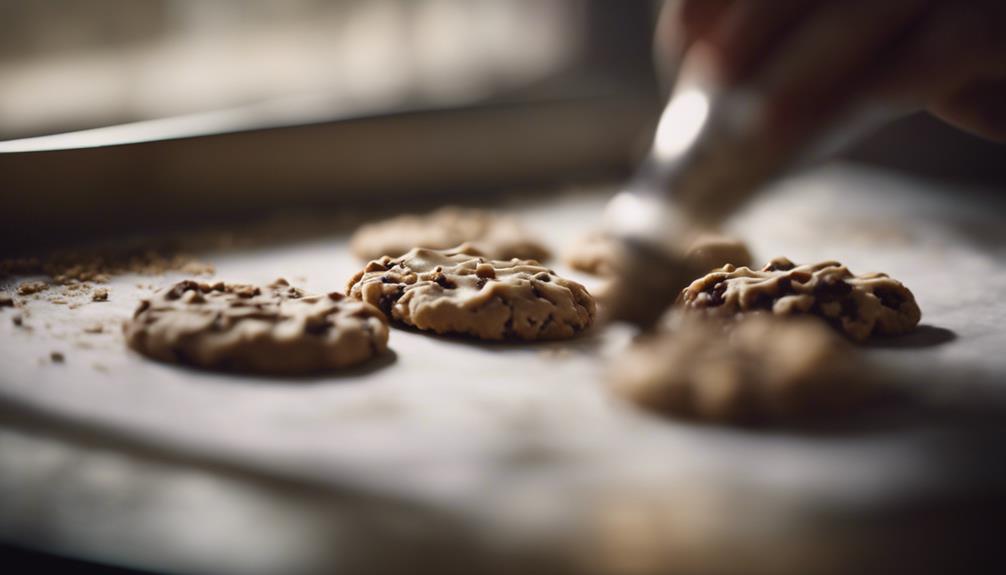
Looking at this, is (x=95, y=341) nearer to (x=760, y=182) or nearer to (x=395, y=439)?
(x=395, y=439)

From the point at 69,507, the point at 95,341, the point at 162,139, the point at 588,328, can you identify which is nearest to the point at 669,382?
the point at 588,328

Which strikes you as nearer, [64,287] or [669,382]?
[669,382]

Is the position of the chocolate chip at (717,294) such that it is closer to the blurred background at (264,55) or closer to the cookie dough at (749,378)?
the cookie dough at (749,378)

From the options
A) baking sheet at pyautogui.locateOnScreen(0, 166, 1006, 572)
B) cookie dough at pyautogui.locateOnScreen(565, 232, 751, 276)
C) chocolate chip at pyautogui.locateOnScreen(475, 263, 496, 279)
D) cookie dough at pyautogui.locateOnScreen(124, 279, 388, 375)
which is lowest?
baking sheet at pyautogui.locateOnScreen(0, 166, 1006, 572)

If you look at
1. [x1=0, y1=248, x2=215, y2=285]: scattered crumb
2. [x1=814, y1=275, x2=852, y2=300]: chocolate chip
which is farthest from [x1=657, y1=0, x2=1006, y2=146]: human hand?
[x1=0, y1=248, x2=215, y2=285]: scattered crumb

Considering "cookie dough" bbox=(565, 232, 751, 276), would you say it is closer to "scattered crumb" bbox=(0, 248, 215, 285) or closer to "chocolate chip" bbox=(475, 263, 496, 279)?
"chocolate chip" bbox=(475, 263, 496, 279)
